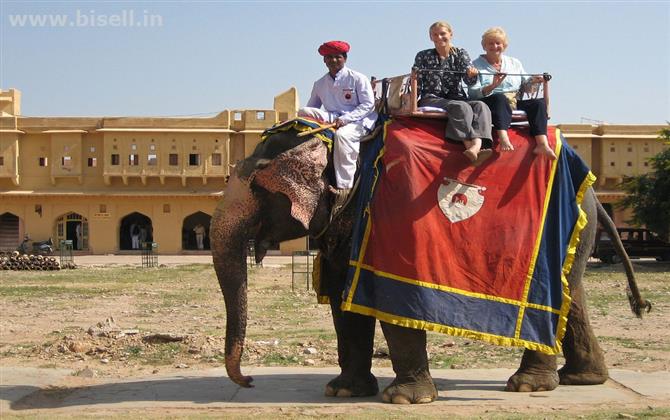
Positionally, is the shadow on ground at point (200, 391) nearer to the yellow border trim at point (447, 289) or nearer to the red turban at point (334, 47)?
the yellow border trim at point (447, 289)

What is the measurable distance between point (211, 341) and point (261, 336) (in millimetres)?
2287

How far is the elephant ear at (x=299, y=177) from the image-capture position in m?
7.47

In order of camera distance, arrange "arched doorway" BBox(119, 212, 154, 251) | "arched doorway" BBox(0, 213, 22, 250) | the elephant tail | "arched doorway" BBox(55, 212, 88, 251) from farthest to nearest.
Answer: "arched doorway" BBox(119, 212, 154, 251) < "arched doorway" BBox(0, 213, 22, 250) < "arched doorway" BBox(55, 212, 88, 251) < the elephant tail

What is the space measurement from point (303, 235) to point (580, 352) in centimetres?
280

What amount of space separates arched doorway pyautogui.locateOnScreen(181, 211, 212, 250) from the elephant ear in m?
48.9

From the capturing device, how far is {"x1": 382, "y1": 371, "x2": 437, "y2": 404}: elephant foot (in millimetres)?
7508

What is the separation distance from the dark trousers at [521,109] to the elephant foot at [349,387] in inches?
92.0

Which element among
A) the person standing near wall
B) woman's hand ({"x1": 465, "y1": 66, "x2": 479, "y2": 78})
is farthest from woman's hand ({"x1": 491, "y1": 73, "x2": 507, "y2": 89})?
the person standing near wall

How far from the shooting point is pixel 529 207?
25.5 feet

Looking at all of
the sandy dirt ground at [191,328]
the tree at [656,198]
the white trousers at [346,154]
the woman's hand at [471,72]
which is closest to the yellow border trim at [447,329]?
the white trousers at [346,154]

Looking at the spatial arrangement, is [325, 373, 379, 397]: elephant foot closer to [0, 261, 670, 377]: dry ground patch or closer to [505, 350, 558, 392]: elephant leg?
[505, 350, 558, 392]: elephant leg

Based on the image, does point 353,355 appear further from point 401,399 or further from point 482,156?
point 482,156

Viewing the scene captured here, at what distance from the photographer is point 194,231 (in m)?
56.5

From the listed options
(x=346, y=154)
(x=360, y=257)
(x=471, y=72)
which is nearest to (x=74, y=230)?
(x=346, y=154)
